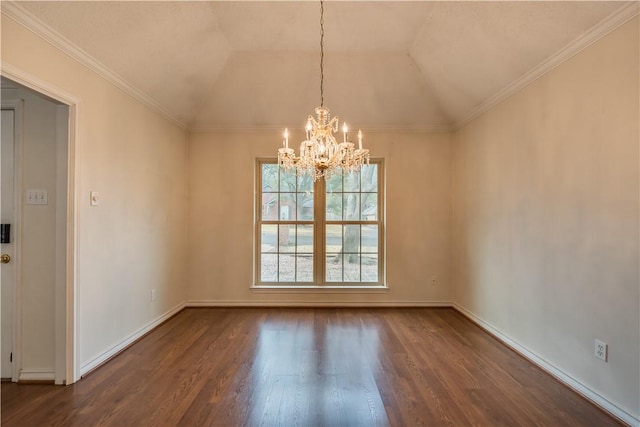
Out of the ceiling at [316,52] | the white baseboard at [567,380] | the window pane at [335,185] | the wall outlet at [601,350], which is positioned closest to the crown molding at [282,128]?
the ceiling at [316,52]

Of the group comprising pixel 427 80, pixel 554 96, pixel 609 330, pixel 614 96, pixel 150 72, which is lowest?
pixel 609 330

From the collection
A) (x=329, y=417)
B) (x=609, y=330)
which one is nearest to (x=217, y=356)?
(x=329, y=417)

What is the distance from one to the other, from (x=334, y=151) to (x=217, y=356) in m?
2.16

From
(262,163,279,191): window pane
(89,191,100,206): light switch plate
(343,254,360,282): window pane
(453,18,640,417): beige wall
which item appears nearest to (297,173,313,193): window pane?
(262,163,279,191): window pane

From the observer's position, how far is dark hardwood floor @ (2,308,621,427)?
198 cm

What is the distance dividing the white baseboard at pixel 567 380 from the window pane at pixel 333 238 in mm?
2080

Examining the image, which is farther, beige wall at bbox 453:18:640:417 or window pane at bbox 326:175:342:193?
window pane at bbox 326:175:342:193

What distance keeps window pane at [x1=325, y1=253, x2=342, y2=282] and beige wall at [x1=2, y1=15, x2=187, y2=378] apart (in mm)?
2117

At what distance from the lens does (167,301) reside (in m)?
3.89

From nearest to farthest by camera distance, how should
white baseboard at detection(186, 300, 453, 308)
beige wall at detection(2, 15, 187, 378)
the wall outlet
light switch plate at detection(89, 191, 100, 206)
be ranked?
the wall outlet, beige wall at detection(2, 15, 187, 378), light switch plate at detection(89, 191, 100, 206), white baseboard at detection(186, 300, 453, 308)

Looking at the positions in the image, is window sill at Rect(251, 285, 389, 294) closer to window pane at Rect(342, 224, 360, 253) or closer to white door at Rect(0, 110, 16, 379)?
window pane at Rect(342, 224, 360, 253)

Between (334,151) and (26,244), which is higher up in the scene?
(334,151)

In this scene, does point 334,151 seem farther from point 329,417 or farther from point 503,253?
point 503,253

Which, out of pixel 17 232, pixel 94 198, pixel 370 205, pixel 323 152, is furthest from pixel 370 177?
pixel 17 232
